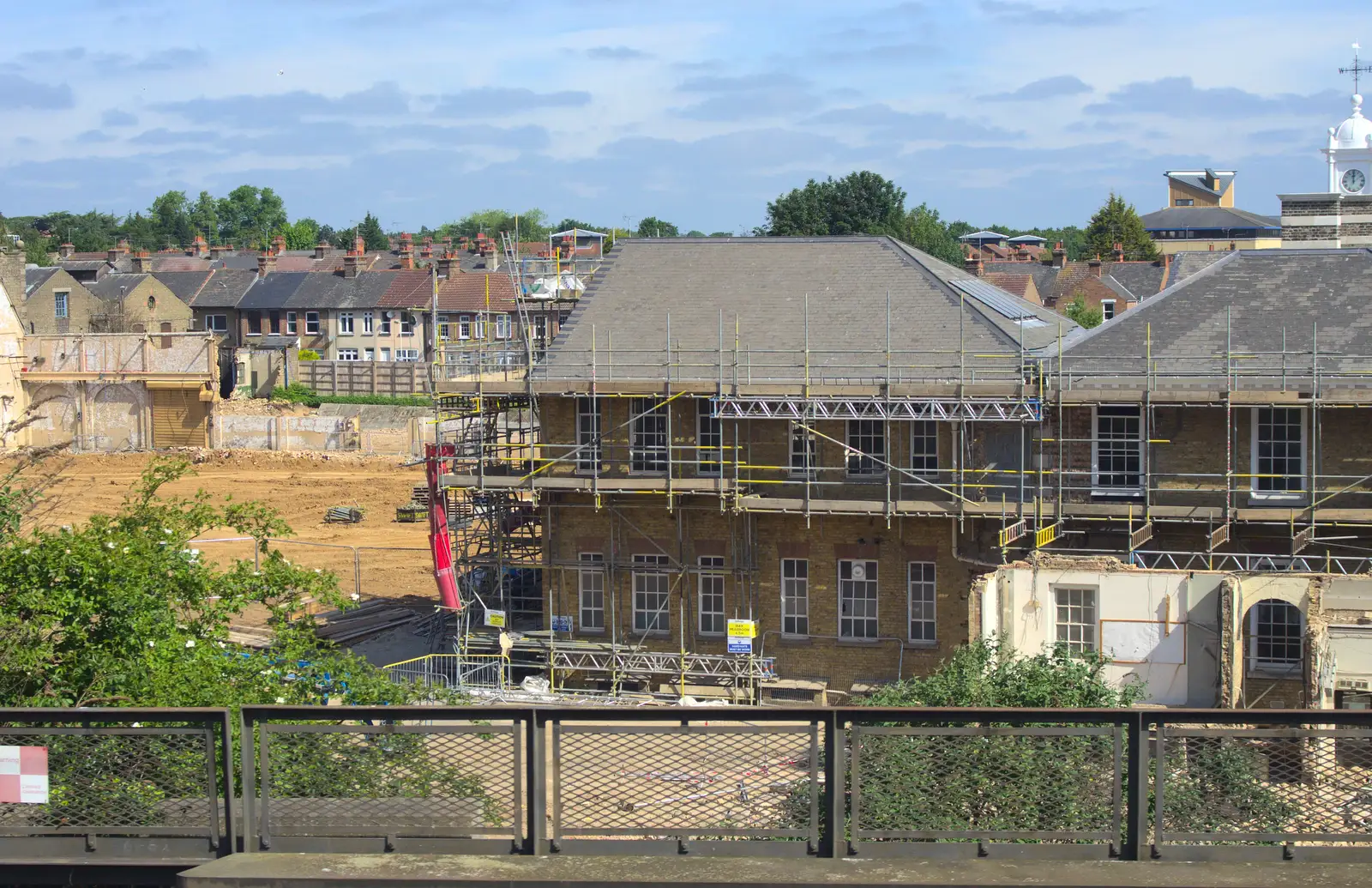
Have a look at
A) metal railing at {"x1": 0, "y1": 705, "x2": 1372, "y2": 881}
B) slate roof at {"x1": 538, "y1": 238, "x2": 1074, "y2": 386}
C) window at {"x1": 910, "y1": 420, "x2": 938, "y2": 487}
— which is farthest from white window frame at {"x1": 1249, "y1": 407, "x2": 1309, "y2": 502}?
metal railing at {"x1": 0, "y1": 705, "x2": 1372, "y2": 881}

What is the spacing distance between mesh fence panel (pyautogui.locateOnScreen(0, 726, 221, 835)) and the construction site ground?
75.1 feet

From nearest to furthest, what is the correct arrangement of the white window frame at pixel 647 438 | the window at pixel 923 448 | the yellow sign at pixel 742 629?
the yellow sign at pixel 742 629
the window at pixel 923 448
the white window frame at pixel 647 438

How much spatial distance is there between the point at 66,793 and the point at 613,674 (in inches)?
808

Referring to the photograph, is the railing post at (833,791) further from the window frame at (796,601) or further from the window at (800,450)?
the window frame at (796,601)

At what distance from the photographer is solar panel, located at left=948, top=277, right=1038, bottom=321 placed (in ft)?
99.5

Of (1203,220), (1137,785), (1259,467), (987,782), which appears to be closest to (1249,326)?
(1259,467)

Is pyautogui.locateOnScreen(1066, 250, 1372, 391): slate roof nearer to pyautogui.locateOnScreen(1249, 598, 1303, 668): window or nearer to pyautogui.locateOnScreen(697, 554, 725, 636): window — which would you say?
pyautogui.locateOnScreen(1249, 598, 1303, 668): window

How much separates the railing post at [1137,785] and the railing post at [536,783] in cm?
296

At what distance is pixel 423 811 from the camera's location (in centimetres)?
798

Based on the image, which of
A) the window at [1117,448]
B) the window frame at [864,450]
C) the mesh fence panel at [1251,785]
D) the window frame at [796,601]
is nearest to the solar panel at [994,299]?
the window at [1117,448]

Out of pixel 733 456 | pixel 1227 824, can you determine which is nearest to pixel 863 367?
pixel 733 456

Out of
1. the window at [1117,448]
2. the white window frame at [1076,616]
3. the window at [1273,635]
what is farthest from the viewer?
the window at [1117,448]

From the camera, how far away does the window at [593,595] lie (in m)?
29.2

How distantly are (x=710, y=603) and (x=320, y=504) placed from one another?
26.7 meters
